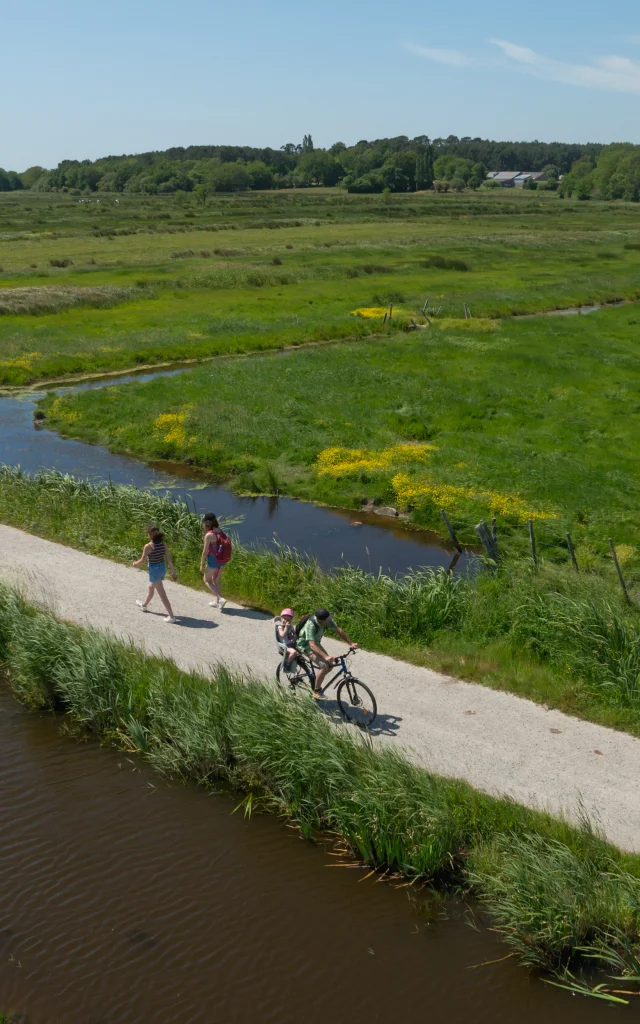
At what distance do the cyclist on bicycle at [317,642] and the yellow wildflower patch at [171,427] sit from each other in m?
20.9

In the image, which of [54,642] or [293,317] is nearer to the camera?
[54,642]

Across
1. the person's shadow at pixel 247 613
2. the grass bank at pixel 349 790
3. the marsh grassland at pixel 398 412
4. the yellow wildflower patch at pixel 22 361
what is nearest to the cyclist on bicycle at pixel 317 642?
the grass bank at pixel 349 790

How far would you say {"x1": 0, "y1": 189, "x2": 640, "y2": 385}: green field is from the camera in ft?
178

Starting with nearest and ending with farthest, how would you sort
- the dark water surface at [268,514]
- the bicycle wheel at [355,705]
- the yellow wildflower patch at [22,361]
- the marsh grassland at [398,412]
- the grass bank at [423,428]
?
the bicycle wheel at [355,705], the marsh grassland at [398,412], the dark water surface at [268,514], the grass bank at [423,428], the yellow wildflower patch at [22,361]

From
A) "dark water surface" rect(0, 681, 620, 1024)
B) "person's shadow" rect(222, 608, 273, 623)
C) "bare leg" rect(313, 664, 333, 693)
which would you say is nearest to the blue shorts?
"person's shadow" rect(222, 608, 273, 623)

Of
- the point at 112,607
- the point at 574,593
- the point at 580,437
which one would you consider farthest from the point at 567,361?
the point at 112,607

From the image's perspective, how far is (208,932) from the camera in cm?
1165

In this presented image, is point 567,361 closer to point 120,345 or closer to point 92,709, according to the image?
point 120,345

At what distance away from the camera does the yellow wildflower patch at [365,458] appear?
31.7 m

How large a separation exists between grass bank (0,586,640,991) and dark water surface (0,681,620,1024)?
50cm

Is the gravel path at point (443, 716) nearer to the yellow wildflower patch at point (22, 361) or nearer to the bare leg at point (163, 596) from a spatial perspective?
the bare leg at point (163, 596)

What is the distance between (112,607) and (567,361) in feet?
111

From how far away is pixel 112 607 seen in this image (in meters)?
19.6

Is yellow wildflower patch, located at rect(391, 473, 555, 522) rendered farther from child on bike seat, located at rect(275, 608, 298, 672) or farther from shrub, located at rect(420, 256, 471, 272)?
shrub, located at rect(420, 256, 471, 272)
